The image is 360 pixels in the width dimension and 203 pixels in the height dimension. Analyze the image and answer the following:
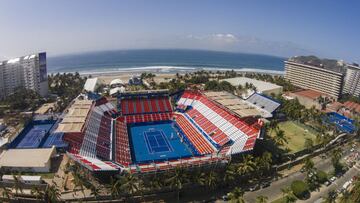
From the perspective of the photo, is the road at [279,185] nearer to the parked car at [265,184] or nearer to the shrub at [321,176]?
the parked car at [265,184]

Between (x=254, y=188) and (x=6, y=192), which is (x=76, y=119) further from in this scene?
(x=254, y=188)

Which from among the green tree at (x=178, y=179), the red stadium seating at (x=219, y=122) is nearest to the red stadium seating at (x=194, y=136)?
the red stadium seating at (x=219, y=122)

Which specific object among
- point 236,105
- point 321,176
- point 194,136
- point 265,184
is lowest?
point 265,184

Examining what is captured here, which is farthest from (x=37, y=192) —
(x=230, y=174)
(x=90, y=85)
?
(x=90, y=85)

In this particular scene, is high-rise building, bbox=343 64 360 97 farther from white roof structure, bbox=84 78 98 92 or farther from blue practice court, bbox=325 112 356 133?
white roof structure, bbox=84 78 98 92

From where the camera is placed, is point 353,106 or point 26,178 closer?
point 26,178

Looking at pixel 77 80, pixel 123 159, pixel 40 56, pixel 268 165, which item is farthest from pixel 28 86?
pixel 268 165
